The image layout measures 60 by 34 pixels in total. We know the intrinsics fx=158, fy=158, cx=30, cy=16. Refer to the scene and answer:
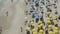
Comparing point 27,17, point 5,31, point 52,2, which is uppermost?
point 52,2

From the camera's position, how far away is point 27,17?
1.17m

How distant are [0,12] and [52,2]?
47 cm

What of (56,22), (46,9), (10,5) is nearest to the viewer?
(56,22)

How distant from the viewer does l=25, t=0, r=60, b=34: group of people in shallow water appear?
1.01 metres

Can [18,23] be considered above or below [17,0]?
below

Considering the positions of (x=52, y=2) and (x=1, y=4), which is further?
(x=1, y=4)

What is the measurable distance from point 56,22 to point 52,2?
188mm

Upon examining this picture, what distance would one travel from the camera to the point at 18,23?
1167 mm

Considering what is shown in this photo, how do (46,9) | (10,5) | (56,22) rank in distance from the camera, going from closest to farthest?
(56,22)
(46,9)
(10,5)

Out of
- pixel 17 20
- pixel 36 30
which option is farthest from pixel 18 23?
pixel 36 30

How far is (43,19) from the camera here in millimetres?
1083

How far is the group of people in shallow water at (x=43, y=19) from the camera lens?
1.01 metres

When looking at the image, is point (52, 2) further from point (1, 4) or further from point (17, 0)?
point (1, 4)

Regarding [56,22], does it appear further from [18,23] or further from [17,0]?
[17,0]
